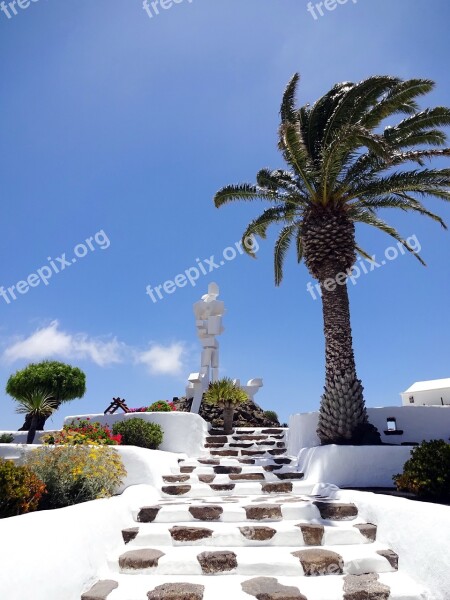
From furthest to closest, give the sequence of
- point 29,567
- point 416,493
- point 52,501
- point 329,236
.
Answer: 1. point 329,236
2. point 416,493
3. point 52,501
4. point 29,567

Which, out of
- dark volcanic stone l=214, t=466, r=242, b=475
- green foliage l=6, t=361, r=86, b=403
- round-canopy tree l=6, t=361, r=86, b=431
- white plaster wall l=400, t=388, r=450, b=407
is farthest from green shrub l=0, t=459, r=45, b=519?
white plaster wall l=400, t=388, r=450, b=407

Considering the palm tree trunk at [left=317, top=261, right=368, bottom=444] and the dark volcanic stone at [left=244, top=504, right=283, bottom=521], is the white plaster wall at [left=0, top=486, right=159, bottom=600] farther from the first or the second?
the palm tree trunk at [left=317, top=261, right=368, bottom=444]

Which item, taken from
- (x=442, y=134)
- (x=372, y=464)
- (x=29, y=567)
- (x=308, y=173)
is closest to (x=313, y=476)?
(x=372, y=464)

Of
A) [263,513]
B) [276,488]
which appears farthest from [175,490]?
[263,513]

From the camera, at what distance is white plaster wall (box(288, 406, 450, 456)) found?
9.77 meters

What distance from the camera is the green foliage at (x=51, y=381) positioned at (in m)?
15.5

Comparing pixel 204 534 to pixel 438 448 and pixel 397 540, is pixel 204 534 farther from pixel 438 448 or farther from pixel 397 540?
pixel 438 448

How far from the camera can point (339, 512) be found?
5.47m

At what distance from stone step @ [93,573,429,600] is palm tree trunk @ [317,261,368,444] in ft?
16.0

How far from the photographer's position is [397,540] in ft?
14.5

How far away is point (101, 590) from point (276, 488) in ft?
13.4

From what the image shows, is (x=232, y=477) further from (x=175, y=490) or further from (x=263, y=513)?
(x=263, y=513)

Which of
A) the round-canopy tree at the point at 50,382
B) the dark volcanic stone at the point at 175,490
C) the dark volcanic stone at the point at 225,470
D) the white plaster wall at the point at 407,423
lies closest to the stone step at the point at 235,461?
the dark volcanic stone at the point at 225,470

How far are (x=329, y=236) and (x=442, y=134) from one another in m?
3.75
